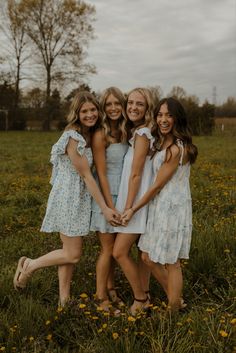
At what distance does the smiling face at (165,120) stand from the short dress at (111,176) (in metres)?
0.41

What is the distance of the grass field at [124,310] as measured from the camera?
2656 millimetres

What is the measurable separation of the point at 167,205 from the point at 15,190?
540 cm

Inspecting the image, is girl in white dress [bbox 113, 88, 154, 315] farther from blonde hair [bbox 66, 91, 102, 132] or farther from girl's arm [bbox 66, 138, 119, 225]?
blonde hair [bbox 66, 91, 102, 132]

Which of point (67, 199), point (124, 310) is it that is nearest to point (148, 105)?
point (67, 199)

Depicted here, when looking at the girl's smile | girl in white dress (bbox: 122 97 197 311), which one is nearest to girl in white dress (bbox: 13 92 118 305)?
girl in white dress (bbox: 122 97 197 311)

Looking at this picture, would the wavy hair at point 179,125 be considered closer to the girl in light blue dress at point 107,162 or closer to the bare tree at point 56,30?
the girl in light blue dress at point 107,162

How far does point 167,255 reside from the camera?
3.20 metres

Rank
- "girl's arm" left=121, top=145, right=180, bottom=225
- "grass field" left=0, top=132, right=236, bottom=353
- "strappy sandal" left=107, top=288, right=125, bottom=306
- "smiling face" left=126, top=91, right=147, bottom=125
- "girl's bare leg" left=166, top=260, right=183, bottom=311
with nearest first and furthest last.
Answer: "grass field" left=0, top=132, right=236, bottom=353
"girl's arm" left=121, top=145, right=180, bottom=225
"girl's bare leg" left=166, top=260, right=183, bottom=311
"smiling face" left=126, top=91, right=147, bottom=125
"strappy sandal" left=107, top=288, right=125, bottom=306

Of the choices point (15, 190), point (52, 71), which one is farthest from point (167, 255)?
Answer: point (52, 71)

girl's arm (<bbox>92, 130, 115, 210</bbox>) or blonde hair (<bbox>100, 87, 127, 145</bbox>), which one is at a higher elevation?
blonde hair (<bbox>100, 87, 127, 145</bbox>)

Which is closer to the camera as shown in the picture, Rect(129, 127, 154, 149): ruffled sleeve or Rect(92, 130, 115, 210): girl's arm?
Rect(129, 127, 154, 149): ruffled sleeve

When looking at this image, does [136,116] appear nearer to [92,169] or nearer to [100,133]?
[100,133]

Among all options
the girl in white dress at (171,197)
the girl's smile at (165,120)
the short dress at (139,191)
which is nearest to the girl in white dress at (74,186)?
the short dress at (139,191)

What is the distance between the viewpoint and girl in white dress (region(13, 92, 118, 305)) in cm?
335
